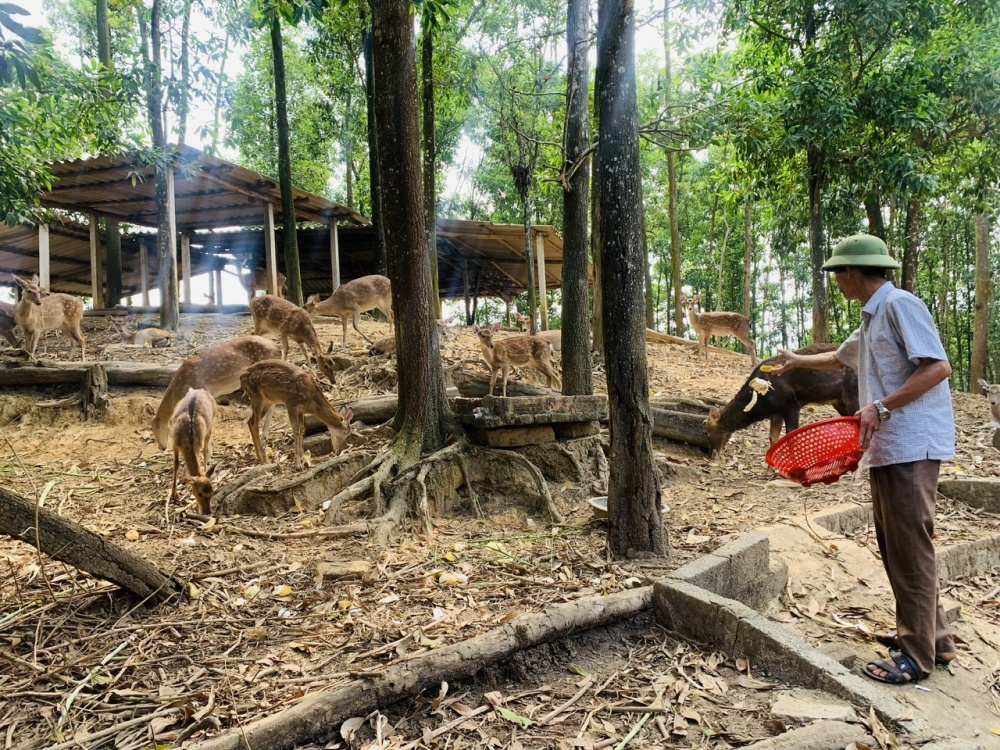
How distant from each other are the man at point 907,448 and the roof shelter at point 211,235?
1183cm

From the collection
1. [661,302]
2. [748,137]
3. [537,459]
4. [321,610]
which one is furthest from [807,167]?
[661,302]

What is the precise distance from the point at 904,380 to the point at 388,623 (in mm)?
3110

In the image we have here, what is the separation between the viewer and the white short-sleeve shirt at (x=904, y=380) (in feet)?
10.8

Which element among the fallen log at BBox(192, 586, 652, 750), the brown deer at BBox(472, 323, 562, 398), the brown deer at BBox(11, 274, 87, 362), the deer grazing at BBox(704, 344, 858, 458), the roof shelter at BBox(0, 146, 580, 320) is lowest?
the fallen log at BBox(192, 586, 652, 750)

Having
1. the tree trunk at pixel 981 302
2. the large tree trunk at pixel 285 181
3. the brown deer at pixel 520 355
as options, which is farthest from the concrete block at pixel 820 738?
the tree trunk at pixel 981 302

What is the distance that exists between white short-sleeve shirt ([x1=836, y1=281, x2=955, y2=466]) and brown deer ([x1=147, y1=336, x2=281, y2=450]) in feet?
23.7

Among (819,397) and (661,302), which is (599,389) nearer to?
(819,397)

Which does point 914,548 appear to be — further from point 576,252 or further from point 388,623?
point 576,252

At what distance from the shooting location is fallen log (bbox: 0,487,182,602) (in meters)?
3.21

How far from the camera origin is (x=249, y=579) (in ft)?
14.5

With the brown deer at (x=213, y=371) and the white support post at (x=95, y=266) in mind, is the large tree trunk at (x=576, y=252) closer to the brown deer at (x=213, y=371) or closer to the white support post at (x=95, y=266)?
the brown deer at (x=213, y=371)

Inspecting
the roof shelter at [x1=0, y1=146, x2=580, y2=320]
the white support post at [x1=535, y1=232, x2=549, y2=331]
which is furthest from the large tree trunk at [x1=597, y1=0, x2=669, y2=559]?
the white support post at [x1=535, y1=232, x2=549, y2=331]

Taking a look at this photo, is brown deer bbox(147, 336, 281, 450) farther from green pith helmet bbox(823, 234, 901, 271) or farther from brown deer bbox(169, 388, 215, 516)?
green pith helmet bbox(823, 234, 901, 271)

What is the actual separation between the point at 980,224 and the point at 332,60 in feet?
57.4
